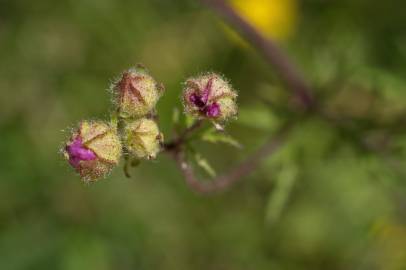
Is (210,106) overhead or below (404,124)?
below

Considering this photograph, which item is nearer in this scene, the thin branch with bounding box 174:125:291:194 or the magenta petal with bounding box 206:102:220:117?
the magenta petal with bounding box 206:102:220:117

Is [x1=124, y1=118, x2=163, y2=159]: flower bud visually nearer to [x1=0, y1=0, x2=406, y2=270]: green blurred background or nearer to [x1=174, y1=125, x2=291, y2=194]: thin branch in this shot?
[x1=174, y1=125, x2=291, y2=194]: thin branch

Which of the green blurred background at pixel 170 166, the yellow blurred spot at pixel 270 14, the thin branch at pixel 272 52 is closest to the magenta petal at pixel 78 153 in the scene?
the thin branch at pixel 272 52

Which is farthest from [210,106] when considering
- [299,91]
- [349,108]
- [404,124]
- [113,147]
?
[349,108]

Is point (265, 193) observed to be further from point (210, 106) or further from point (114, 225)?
point (210, 106)

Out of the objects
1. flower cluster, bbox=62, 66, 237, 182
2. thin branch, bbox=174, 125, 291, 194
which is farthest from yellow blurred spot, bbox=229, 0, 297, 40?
flower cluster, bbox=62, 66, 237, 182
